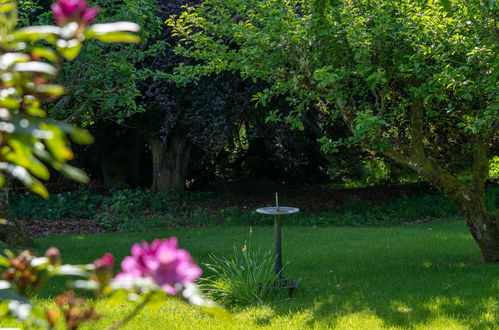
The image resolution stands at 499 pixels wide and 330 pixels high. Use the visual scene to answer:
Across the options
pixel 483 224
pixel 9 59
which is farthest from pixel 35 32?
pixel 483 224

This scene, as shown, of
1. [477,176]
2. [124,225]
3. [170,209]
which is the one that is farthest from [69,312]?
[170,209]

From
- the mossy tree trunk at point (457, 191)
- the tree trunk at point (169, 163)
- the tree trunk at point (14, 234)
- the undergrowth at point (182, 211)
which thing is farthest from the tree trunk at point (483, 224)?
the tree trunk at point (169, 163)

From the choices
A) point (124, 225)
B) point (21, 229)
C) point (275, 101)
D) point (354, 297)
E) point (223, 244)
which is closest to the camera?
point (354, 297)

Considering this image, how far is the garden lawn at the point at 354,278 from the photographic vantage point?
497 centimetres

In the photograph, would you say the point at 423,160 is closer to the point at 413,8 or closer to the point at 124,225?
the point at 413,8

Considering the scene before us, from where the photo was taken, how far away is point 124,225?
11398 millimetres

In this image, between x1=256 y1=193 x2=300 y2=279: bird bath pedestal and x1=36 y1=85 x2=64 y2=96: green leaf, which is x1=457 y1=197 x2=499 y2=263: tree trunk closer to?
x1=256 y1=193 x2=300 y2=279: bird bath pedestal

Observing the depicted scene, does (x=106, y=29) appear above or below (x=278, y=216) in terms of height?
above

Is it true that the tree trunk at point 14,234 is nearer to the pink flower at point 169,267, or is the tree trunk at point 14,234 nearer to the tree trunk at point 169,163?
the tree trunk at point 169,163

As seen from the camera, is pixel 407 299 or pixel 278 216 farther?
pixel 278 216

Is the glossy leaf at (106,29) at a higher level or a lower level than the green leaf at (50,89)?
higher

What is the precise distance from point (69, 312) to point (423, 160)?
587 cm

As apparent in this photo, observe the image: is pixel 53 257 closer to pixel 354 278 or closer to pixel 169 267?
pixel 169 267

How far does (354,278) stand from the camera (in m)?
6.62
